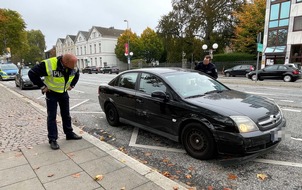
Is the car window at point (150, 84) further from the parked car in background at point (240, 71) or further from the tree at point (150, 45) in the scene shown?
the tree at point (150, 45)

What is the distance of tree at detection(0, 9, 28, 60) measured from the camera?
44.3 metres

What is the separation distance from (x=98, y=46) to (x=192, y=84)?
6026cm

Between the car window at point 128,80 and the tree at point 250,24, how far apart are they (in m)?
28.9

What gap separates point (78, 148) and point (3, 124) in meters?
2.87

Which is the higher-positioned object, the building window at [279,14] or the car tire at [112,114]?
the building window at [279,14]

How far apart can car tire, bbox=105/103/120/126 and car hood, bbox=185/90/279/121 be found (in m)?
2.26

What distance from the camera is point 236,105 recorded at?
3504 millimetres

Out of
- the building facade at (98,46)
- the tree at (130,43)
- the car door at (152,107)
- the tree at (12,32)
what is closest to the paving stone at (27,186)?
the car door at (152,107)

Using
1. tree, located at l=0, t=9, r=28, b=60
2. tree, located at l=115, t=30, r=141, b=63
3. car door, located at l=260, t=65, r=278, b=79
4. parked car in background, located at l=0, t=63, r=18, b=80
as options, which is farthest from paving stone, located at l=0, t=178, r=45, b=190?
tree, located at l=115, t=30, r=141, b=63

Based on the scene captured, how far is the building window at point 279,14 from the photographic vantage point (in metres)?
25.9

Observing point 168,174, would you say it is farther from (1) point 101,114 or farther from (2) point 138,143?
(1) point 101,114

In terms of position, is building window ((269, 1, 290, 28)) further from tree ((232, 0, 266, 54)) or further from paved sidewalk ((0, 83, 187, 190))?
paved sidewalk ((0, 83, 187, 190))

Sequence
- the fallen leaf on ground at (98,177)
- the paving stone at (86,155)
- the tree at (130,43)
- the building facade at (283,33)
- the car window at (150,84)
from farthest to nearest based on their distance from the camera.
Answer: the tree at (130,43), the building facade at (283,33), the car window at (150,84), the paving stone at (86,155), the fallen leaf on ground at (98,177)

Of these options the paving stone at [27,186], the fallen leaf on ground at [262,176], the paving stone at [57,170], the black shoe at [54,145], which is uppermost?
the black shoe at [54,145]
